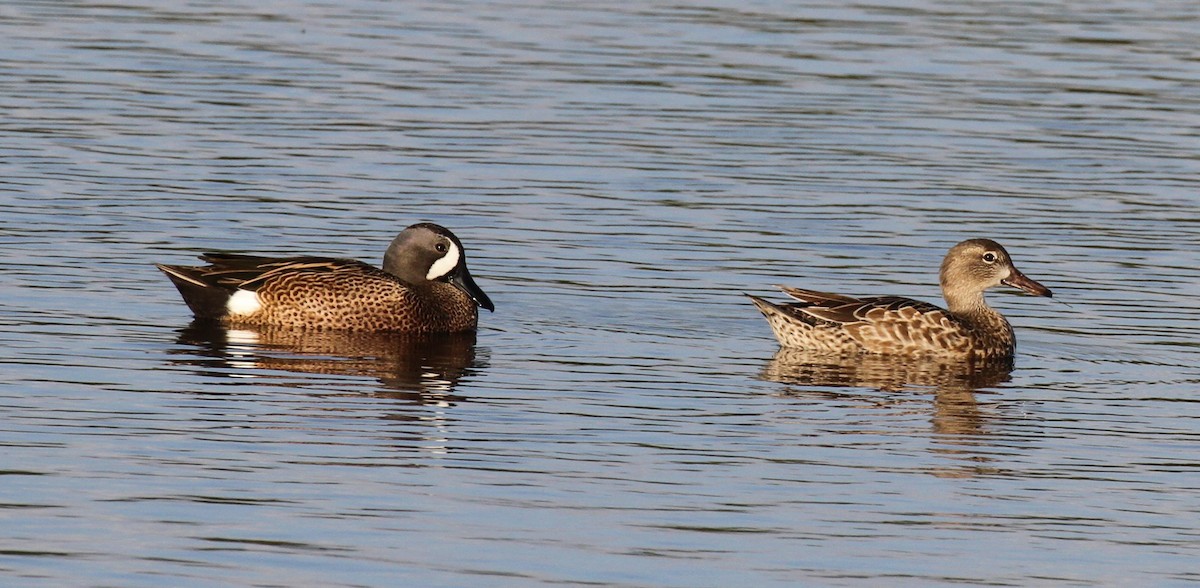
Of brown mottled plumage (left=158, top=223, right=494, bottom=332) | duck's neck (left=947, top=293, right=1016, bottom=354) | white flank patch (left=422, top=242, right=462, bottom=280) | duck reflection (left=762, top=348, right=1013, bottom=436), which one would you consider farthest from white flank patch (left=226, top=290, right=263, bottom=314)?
duck's neck (left=947, top=293, right=1016, bottom=354)

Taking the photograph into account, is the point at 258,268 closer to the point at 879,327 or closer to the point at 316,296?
the point at 316,296

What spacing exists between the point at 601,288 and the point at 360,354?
7.42ft

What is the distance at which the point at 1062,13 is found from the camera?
31625 millimetres

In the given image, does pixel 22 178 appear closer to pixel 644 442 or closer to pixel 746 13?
pixel 644 442

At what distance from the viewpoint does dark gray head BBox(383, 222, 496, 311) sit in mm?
15742

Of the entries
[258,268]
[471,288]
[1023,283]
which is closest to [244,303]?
[258,268]

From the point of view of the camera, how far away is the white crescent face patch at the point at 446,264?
620 inches

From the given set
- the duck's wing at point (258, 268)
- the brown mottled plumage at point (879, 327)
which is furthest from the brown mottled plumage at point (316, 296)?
the brown mottled plumage at point (879, 327)

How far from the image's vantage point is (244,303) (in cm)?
1525

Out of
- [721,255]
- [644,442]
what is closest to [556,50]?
[721,255]

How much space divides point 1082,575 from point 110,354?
6206 mm

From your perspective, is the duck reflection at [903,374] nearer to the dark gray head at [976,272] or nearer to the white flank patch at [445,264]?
the dark gray head at [976,272]

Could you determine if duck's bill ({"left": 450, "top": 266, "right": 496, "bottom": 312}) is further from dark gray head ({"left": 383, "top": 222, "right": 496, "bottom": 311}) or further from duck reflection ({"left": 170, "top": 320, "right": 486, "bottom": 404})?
duck reflection ({"left": 170, "top": 320, "right": 486, "bottom": 404})

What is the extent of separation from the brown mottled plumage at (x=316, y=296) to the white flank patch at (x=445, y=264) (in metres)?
0.20
